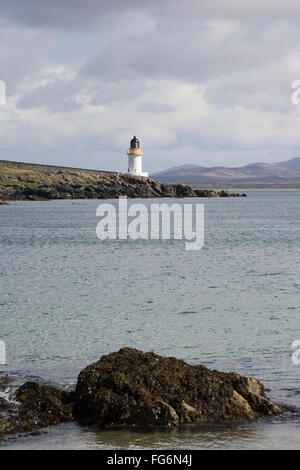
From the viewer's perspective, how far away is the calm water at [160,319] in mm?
10289

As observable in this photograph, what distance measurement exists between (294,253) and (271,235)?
16.5 metres

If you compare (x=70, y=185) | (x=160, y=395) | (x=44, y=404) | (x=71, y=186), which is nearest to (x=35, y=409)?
(x=44, y=404)

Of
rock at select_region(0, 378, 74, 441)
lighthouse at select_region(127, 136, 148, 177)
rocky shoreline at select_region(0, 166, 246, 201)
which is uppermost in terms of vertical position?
lighthouse at select_region(127, 136, 148, 177)

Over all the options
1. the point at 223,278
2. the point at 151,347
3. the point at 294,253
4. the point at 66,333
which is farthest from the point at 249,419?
the point at 294,253

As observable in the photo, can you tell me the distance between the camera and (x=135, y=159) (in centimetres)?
16212

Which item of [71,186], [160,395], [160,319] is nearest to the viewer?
[160,395]

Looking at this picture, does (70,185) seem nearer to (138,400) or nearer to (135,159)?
(135,159)

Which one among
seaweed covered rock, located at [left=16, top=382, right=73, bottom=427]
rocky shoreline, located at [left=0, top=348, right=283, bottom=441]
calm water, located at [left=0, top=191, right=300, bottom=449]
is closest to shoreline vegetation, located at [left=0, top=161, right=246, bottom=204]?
calm water, located at [left=0, top=191, right=300, bottom=449]

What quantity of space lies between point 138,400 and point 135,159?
502 feet

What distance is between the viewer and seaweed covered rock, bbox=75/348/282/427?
1062 centimetres

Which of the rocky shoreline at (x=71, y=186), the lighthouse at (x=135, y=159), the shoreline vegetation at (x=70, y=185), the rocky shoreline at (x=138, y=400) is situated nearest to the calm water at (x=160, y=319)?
the rocky shoreline at (x=138, y=400)

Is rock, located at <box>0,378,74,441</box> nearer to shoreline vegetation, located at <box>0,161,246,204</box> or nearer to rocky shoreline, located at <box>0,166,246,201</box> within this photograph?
shoreline vegetation, located at <box>0,161,246,204</box>

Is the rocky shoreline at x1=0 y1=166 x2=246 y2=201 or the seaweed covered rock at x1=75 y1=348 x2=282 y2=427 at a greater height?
the rocky shoreline at x1=0 y1=166 x2=246 y2=201

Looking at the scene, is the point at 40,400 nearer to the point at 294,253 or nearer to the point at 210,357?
the point at 210,357
